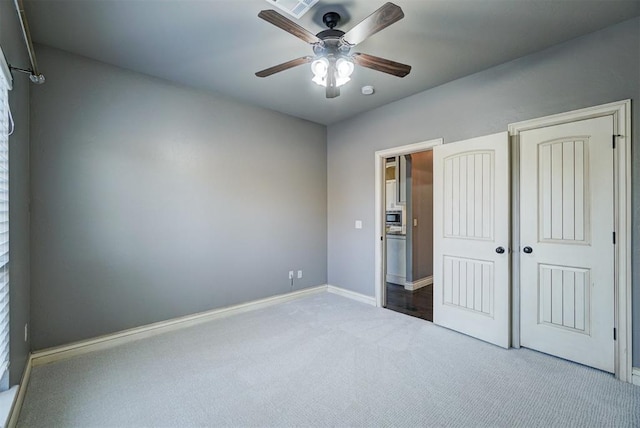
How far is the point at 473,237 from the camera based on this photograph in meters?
3.05

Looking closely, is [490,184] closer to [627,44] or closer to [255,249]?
[627,44]

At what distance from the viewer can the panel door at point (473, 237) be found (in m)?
2.81

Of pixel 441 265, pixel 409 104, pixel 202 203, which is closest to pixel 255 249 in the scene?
pixel 202 203

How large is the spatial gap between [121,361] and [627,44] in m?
5.00

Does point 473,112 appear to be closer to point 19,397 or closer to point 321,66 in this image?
point 321,66

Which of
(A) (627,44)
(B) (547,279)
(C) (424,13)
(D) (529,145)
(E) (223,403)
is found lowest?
(E) (223,403)

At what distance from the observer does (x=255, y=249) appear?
12.8 ft

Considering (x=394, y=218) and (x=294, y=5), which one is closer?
(x=294, y=5)

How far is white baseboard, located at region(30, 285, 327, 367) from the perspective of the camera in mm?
2508

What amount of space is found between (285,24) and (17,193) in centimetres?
226

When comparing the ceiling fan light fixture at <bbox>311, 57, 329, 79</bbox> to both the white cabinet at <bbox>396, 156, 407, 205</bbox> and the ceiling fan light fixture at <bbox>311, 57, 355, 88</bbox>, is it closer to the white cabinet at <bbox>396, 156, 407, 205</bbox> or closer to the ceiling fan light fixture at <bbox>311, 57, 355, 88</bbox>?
the ceiling fan light fixture at <bbox>311, 57, 355, 88</bbox>

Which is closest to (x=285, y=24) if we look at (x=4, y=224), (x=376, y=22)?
(x=376, y=22)

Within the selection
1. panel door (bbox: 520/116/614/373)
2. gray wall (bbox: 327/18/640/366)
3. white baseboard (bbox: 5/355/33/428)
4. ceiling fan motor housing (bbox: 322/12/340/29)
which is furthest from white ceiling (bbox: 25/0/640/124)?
white baseboard (bbox: 5/355/33/428)

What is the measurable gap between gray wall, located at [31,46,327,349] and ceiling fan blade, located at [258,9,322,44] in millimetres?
1981
